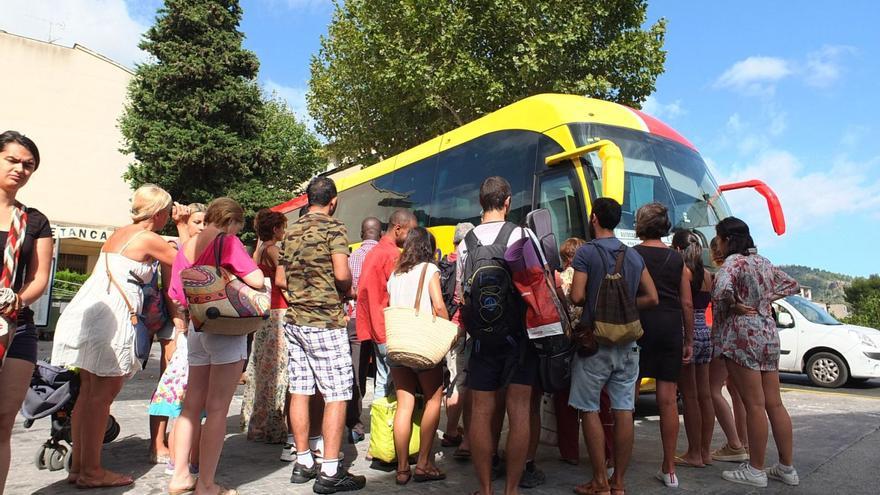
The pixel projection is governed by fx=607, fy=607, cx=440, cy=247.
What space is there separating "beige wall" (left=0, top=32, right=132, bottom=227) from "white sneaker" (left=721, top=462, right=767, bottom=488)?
3490 cm

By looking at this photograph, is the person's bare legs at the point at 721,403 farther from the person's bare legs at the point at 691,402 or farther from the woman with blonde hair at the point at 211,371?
the woman with blonde hair at the point at 211,371

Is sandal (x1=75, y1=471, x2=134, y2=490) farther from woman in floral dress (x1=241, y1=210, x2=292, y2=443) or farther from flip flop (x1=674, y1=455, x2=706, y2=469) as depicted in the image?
flip flop (x1=674, y1=455, x2=706, y2=469)

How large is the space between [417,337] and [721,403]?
2.75m

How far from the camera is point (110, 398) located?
3.92 m

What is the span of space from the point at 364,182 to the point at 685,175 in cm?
697

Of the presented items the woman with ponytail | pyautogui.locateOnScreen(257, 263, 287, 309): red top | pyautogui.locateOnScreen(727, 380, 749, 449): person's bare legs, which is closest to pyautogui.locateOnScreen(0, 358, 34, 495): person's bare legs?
pyautogui.locateOnScreen(257, 263, 287, 309): red top

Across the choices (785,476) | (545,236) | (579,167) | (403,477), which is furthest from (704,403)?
(579,167)

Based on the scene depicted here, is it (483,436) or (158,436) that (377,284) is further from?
(158,436)

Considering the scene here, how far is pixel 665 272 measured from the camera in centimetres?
441

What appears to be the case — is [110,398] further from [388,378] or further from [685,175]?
[685,175]

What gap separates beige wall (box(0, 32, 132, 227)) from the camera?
32219 mm

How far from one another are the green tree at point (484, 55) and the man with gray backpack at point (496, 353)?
14.5 meters

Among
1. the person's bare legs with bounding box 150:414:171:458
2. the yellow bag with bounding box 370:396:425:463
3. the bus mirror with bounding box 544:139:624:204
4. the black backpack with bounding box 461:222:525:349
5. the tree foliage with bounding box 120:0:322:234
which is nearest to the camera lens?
the black backpack with bounding box 461:222:525:349

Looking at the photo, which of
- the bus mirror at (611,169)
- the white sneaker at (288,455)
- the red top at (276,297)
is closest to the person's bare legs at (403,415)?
the white sneaker at (288,455)
